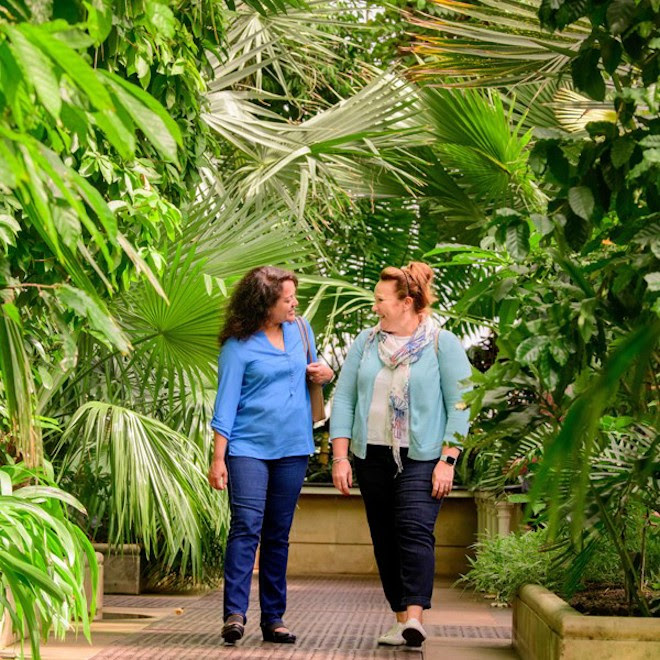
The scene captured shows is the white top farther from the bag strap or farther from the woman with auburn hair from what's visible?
the bag strap

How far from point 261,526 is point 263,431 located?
391mm

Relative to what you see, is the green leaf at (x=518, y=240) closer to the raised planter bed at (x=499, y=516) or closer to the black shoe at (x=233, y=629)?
the black shoe at (x=233, y=629)

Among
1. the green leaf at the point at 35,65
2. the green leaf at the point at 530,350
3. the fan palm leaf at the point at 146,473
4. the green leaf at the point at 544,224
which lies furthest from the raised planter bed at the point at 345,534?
the green leaf at the point at 35,65

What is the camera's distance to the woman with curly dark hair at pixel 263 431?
197 inches

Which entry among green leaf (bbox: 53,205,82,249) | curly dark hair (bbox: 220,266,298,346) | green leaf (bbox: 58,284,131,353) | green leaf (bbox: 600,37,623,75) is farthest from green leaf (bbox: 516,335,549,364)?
curly dark hair (bbox: 220,266,298,346)

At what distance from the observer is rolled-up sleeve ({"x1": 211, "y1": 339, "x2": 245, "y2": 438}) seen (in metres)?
5.09

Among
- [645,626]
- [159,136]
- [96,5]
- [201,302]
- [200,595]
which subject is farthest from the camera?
[200,595]

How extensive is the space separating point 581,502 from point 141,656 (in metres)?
3.59

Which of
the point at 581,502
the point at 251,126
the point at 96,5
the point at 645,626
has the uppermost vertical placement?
the point at 251,126

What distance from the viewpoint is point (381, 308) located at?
514 centimetres

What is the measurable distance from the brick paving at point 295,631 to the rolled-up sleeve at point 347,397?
33.3 inches

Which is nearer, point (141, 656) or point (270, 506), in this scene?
point (141, 656)

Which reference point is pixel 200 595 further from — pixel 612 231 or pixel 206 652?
pixel 612 231

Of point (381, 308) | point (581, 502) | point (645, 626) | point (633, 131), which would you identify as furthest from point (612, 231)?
point (381, 308)
